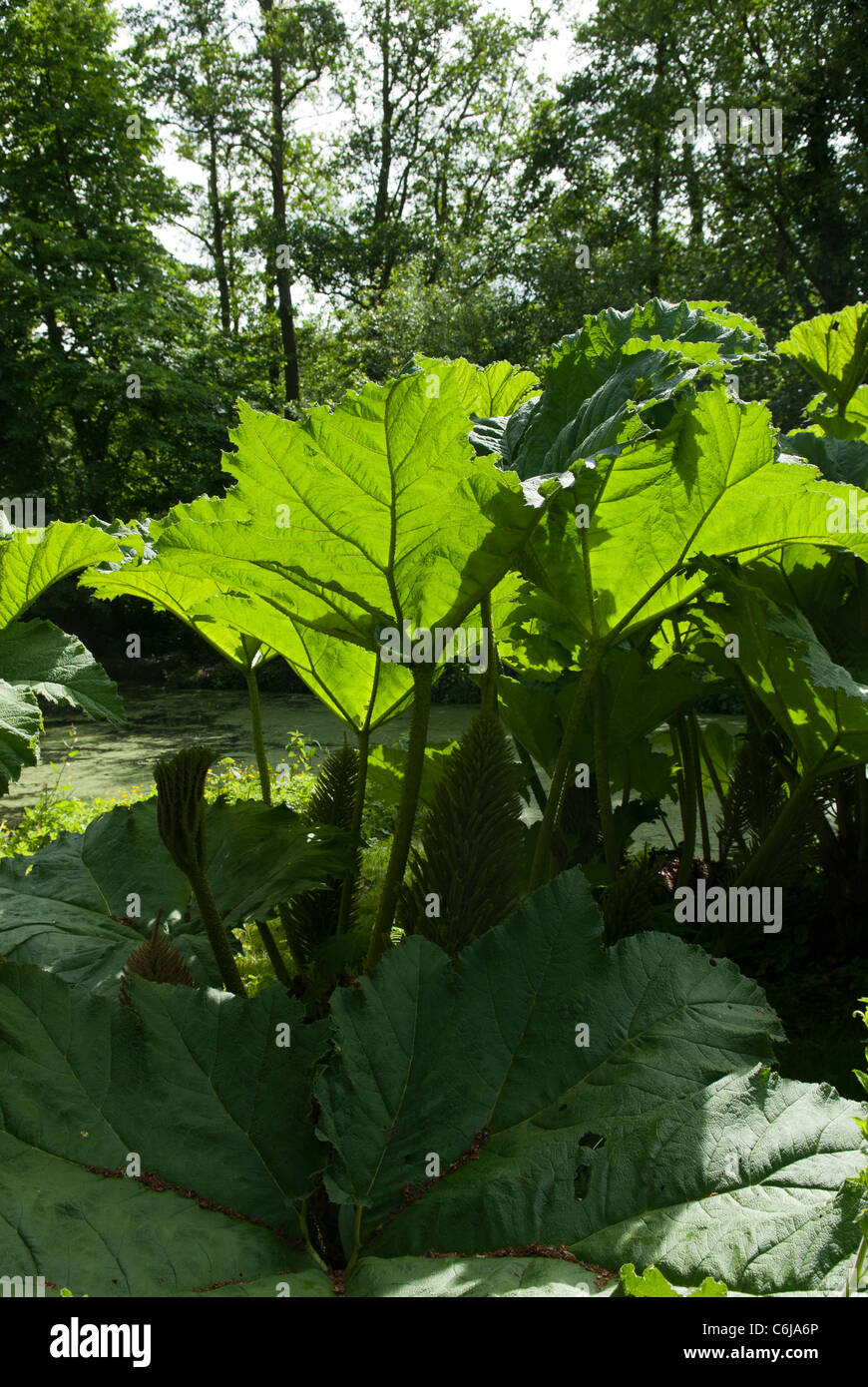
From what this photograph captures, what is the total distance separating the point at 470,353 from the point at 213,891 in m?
13.3

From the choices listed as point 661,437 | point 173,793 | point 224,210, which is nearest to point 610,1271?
point 173,793

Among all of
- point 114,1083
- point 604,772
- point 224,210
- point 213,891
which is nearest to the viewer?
point 114,1083

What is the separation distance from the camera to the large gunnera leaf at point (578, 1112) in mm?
705

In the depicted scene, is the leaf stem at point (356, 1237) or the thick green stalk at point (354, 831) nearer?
the leaf stem at point (356, 1237)

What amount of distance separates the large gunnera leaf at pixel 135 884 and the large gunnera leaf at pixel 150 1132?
0.22m

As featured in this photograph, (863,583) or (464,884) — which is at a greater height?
(863,583)

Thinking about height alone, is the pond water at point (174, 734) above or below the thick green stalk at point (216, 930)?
below

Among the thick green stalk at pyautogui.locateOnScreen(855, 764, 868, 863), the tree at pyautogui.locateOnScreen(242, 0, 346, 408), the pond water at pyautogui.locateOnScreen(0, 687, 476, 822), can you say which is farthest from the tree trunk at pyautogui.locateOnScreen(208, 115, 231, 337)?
the thick green stalk at pyautogui.locateOnScreen(855, 764, 868, 863)

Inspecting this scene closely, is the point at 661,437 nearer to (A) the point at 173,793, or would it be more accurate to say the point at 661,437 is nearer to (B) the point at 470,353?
(A) the point at 173,793

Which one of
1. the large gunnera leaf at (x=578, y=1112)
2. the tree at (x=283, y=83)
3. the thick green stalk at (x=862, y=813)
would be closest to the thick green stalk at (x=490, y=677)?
the large gunnera leaf at (x=578, y=1112)

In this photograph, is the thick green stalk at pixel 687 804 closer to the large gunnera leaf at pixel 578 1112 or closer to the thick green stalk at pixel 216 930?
the large gunnera leaf at pixel 578 1112

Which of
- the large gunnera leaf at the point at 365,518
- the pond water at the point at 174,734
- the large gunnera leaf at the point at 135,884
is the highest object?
the large gunnera leaf at the point at 365,518

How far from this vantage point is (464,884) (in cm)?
97
